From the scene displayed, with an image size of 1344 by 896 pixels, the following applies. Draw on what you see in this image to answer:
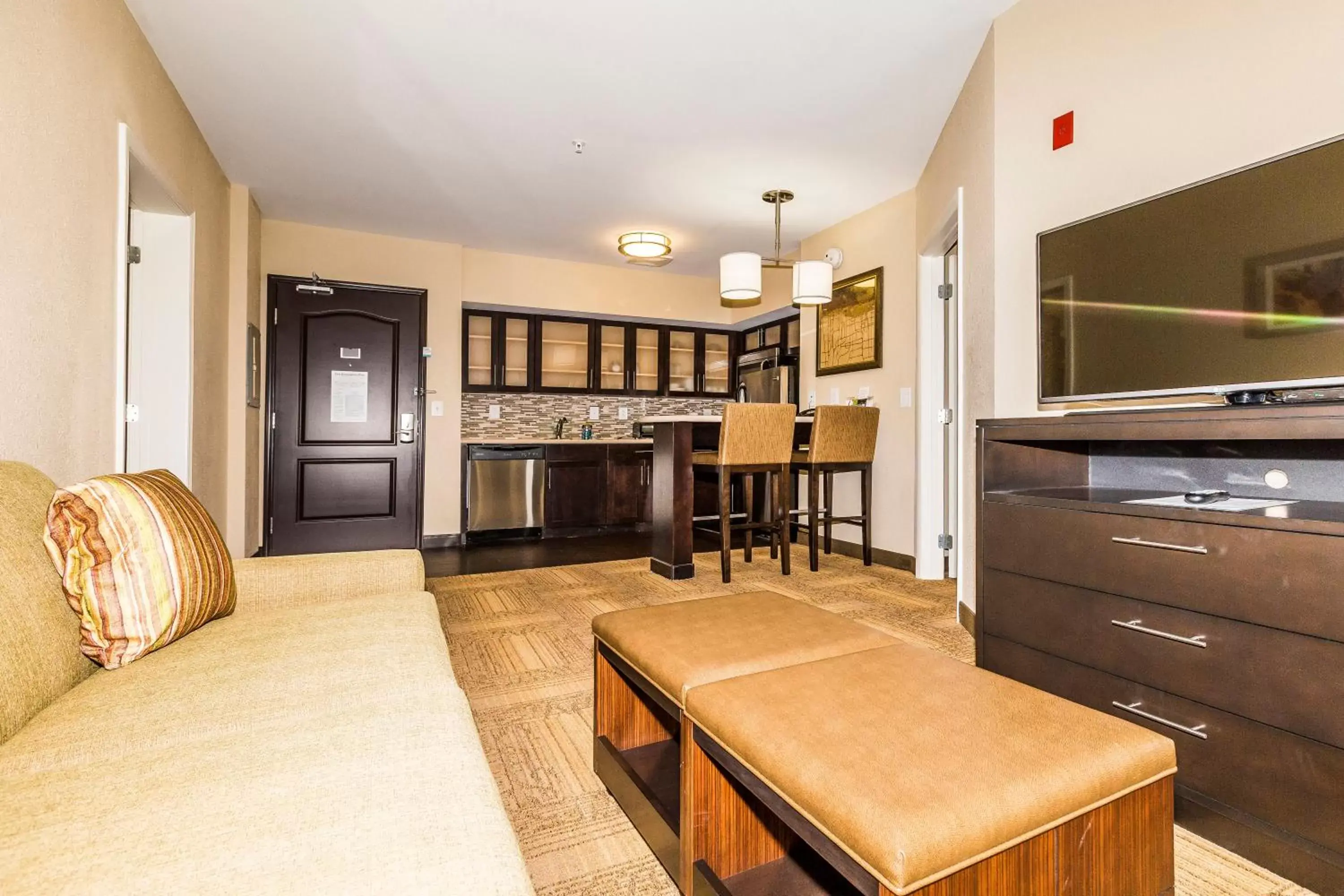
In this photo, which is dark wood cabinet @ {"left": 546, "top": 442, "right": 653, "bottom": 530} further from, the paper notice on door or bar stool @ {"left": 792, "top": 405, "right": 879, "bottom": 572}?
bar stool @ {"left": 792, "top": 405, "right": 879, "bottom": 572}

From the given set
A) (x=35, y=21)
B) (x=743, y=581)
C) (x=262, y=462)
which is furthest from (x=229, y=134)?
(x=743, y=581)

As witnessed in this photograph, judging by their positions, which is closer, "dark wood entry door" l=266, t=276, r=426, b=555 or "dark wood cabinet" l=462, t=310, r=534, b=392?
"dark wood entry door" l=266, t=276, r=426, b=555

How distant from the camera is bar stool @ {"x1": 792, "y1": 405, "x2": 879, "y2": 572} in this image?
13.0 ft

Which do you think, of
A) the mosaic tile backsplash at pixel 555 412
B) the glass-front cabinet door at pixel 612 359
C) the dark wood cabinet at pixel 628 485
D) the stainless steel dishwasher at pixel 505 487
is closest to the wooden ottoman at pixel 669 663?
the stainless steel dishwasher at pixel 505 487

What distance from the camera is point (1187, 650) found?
1341 millimetres

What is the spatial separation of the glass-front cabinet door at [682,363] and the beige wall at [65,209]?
14.2 feet

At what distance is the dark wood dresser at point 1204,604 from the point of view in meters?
1.15

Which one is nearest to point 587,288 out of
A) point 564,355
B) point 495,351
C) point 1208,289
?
point 564,355

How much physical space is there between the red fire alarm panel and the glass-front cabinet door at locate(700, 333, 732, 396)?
14.6 ft

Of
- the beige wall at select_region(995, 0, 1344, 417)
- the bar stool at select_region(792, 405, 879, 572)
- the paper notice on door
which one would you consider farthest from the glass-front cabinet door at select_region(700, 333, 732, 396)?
the beige wall at select_region(995, 0, 1344, 417)

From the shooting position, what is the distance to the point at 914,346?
3.96 meters

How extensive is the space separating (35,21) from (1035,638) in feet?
10.5

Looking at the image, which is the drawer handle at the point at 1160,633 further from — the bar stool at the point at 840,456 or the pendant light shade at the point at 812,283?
the pendant light shade at the point at 812,283

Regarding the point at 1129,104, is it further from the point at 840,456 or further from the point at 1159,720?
the point at 840,456
